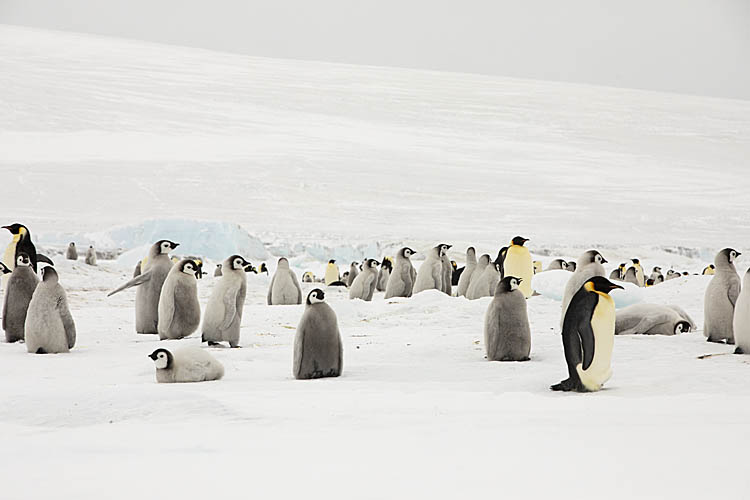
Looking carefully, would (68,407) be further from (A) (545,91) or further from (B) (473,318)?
(A) (545,91)

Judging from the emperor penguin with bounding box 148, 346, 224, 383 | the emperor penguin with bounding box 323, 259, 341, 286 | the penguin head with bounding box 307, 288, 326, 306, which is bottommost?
the emperor penguin with bounding box 148, 346, 224, 383

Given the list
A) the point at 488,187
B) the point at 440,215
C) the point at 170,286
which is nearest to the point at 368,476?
the point at 170,286

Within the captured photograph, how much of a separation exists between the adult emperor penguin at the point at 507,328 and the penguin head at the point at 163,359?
144 cm

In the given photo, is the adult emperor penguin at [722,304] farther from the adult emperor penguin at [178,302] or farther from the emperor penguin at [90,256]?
the emperor penguin at [90,256]

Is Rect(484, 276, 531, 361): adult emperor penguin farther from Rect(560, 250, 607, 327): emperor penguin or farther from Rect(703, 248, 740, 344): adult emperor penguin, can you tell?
Rect(703, 248, 740, 344): adult emperor penguin

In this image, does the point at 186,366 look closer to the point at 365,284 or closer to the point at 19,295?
the point at 19,295

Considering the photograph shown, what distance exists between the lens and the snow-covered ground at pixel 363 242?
1.88 m

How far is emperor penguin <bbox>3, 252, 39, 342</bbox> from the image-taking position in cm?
452

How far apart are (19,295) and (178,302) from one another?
2.81 feet

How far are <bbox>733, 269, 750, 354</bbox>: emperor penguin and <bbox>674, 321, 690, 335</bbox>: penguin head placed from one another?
3.20 ft

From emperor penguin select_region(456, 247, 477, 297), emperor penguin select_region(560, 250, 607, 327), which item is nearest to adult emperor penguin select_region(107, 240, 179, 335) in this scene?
emperor penguin select_region(560, 250, 607, 327)

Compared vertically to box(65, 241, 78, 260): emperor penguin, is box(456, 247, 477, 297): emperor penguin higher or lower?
lower

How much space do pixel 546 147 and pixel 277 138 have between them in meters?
6.00

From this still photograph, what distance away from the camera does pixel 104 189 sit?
42.4 feet
